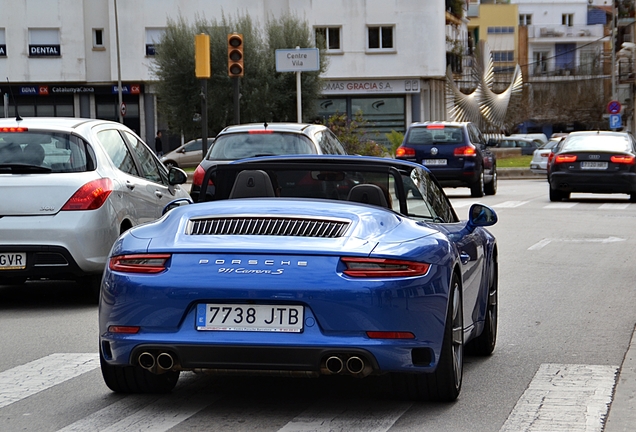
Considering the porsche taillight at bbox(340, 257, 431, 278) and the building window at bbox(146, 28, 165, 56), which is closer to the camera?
the porsche taillight at bbox(340, 257, 431, 278)

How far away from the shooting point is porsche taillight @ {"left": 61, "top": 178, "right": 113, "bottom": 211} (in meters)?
9.78

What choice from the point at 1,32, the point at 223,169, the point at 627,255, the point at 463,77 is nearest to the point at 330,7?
the point at 463,77

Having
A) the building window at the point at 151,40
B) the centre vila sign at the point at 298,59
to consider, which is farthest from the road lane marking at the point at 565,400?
the building window at the point at 151,40

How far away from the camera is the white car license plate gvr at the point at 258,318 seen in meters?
5.34

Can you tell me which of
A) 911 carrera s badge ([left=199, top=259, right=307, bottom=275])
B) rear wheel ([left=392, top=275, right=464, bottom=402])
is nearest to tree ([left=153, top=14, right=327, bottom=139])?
rear wheel ([left=392, top=275, right=464, bottom=402])

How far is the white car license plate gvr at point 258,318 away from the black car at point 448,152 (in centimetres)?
2109

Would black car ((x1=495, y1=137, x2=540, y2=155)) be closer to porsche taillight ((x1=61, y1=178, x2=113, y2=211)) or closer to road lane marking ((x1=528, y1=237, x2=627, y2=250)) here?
road lane marking ((x1=528, y1=237, x2=627, y2=250))

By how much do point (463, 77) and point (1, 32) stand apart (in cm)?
2262

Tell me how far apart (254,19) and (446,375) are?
183ft

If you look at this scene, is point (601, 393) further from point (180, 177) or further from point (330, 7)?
point (330, 7)

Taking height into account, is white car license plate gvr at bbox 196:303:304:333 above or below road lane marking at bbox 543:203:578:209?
above

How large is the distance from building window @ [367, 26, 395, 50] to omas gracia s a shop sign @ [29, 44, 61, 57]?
15.1m

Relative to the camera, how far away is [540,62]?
366 feet

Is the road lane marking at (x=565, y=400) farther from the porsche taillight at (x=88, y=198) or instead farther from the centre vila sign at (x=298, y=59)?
the centre vila sign at (x=298, y=59)
